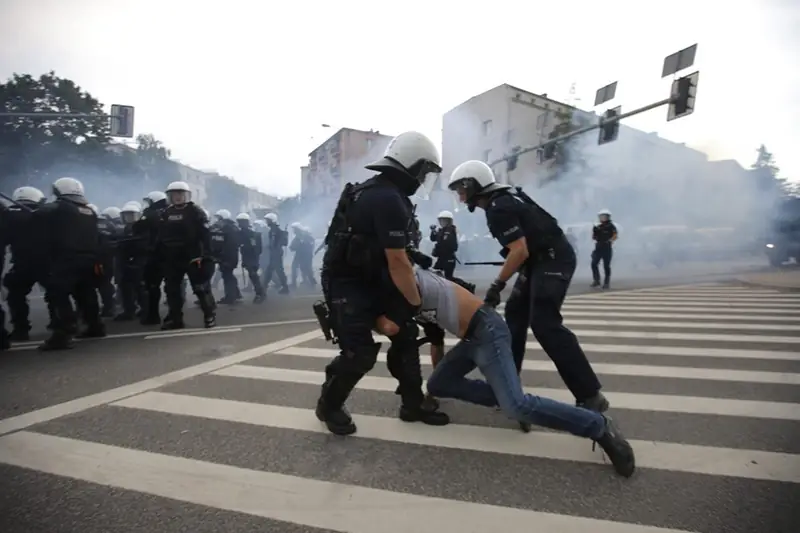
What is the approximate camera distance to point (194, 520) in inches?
82.4

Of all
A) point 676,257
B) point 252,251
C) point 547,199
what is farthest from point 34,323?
point 547,199

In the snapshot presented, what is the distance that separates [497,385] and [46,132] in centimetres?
2928

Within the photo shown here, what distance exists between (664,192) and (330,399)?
30.2 meters

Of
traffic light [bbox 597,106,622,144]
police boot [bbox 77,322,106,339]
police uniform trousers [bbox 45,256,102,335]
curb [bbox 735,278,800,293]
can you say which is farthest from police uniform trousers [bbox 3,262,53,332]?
traffic light [bbox 597,106,622,144]

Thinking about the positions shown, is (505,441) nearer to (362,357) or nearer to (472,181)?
(362,357)

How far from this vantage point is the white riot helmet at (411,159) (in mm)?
2881

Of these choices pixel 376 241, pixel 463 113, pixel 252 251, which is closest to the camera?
pixel 376 241

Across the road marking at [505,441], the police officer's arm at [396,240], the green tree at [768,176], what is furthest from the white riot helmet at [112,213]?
the green tree at [768,176]

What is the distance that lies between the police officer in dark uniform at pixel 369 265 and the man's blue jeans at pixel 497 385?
1.21 ft

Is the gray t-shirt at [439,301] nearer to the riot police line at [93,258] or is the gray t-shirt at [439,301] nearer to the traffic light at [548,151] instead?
the riot police line at [93,258]

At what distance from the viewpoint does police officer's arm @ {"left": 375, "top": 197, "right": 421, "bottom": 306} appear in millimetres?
2639

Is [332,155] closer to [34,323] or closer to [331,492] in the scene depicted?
[34,323]

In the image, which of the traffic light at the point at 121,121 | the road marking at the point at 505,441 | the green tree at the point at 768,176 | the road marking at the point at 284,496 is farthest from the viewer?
the green tree at the point at 768,176

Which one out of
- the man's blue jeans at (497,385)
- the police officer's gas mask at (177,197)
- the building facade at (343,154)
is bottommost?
the man's blue jeans at (497,385)
